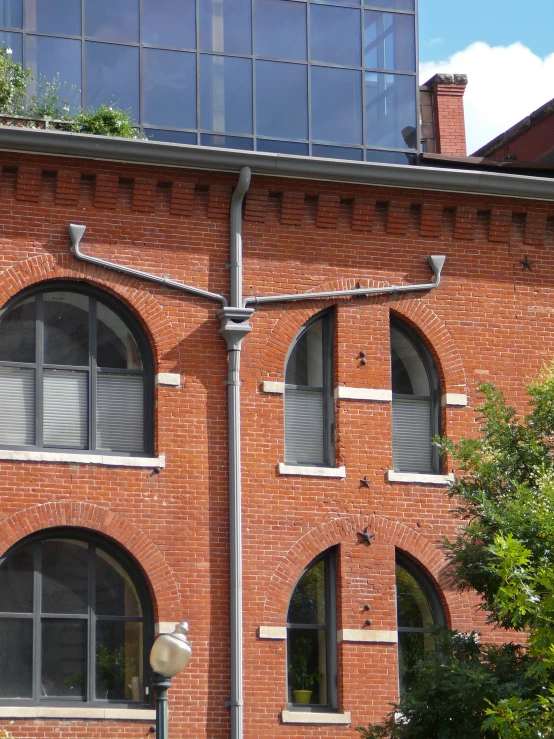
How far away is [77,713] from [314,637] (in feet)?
11.5

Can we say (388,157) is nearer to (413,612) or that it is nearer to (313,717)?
(413,612)

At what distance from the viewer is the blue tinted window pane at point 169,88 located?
22406 mm

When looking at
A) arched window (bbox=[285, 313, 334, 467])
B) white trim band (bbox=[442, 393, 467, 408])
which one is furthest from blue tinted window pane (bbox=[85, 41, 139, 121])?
white trim band (bbox=[442, 393, 467, 408])

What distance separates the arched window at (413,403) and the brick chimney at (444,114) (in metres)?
6.06

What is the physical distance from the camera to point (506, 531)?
16141 millimetres

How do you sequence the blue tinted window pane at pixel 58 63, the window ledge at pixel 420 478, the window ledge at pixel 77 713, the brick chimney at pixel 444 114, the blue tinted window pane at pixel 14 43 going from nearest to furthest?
the window ledge at pixel 77 713 → the window ledge at pixel 420 478 → the blue tinted window pane at pixel 58 63 → the blue tinted window pane at pixel 14 43 → the brick chimney at pixel 444 114

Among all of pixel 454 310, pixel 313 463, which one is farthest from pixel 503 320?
pixel 313 463

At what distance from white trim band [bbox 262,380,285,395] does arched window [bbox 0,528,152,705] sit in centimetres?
306

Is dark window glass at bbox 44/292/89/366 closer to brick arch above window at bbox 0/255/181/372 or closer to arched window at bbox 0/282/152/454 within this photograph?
arched window at bbox 0/282/152/454

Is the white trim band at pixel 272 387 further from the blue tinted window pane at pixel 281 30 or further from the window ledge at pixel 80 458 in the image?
the blue tinted window pane at pixel 281 30

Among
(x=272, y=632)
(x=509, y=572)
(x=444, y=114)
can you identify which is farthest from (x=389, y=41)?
(x=509, y=572)

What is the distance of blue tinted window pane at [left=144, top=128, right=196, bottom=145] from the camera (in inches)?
877

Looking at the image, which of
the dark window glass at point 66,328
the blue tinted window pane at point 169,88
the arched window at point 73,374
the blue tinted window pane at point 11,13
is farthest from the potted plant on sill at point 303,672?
the blue tinted window pane at point 11,13

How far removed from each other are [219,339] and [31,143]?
3.71 meters
